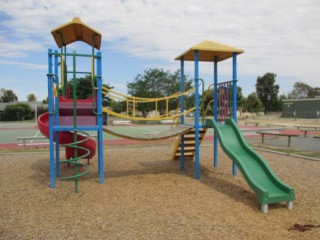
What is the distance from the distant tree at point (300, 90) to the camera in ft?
312

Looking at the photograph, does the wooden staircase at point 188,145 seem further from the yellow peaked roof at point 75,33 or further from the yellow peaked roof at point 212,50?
the yellow peaked roof at point 75,33

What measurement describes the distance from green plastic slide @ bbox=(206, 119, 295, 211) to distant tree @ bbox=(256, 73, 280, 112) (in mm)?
72299

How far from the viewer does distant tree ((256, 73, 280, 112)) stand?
75125mm

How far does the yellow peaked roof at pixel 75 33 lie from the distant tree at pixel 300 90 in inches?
3877

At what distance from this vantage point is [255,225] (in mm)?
4355

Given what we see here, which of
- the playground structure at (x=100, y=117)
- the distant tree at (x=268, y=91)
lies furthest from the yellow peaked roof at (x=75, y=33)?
the distant tree at (x=268, y=91)

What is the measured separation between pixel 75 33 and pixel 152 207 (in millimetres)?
4381

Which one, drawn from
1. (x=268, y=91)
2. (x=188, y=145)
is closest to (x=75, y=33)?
(x=188, y=145)

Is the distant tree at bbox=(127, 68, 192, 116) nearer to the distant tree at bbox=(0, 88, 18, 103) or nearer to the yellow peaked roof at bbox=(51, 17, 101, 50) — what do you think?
the yellow peaked roof at bbox=(51, 17, 101, 50)

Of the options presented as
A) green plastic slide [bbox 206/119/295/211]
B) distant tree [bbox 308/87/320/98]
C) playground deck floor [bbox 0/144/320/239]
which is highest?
distant tree [bbox 308/87/320/98]

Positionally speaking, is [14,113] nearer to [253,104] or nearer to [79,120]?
[79,120]

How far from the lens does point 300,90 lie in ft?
317

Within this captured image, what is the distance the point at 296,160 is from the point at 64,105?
7.03 m

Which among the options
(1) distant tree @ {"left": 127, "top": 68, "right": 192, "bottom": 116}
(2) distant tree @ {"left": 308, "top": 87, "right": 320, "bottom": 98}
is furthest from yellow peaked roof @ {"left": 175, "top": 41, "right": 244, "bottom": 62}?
(2) distant tree @ {"left": 308, "top": 87, "right": 320, "bottom": 98}
